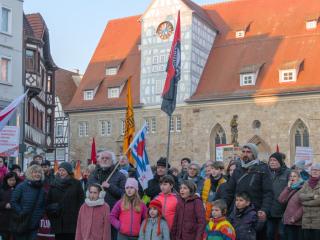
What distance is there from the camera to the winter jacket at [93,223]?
24.4 feet

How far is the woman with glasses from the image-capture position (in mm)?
8109

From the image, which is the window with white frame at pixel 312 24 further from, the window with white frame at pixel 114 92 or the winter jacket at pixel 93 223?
the winter jacket at pixel 93 223

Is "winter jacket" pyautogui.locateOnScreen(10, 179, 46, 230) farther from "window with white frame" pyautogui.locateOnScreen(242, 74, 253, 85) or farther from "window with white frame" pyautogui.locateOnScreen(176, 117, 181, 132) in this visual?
"window with white frame" pyautogui.locateOnScreen(176, 117, 181, 132)

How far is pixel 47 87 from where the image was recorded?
3512 centimetres

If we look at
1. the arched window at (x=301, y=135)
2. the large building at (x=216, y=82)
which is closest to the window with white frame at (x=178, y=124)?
the large building at (x=216, y=82)

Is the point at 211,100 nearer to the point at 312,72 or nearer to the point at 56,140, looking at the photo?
the point at 312,72

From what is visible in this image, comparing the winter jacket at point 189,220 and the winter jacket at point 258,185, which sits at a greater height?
the winter jacket at point 258,185

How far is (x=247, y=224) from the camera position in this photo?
691cm

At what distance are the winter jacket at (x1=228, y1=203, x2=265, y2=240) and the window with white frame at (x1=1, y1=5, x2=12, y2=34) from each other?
2155cm

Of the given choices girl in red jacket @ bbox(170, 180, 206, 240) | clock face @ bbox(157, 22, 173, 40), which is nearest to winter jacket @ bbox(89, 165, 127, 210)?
girl in red jacket @ bbox(170, 180, 206, 240)

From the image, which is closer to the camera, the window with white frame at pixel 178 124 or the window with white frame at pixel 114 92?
the window with white frame at pixel 178 124

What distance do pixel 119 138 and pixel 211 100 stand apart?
24.7 ft

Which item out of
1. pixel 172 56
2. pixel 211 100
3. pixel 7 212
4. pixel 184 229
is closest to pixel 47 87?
pixel 211 100

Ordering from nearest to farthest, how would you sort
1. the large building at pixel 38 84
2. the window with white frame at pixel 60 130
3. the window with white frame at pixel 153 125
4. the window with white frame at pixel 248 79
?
the large building at pixel 38 84
the window with white frame at pixel 248 79
the window with white frame at pixel 153 125
the window with white frame at pixel 60 130
